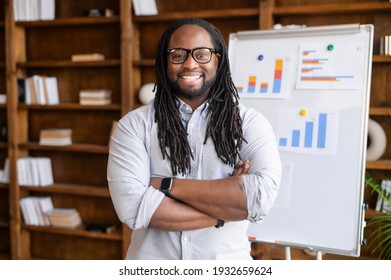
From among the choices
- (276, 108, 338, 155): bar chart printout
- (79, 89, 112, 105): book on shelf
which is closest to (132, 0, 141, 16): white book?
(79, 89, 112, 105): book on shelf

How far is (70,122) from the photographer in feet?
11.6

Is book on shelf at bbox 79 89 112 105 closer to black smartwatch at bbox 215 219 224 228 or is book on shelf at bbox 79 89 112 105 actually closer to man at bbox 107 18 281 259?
man at bbox 107 18 281 259

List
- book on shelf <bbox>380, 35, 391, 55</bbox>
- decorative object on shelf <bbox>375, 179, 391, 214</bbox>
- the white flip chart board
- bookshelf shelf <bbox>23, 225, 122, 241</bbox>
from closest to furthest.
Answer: the white flip chart board → decorative object on shelf <bbox>375, 179, 391, 214</bbox> → book on shelf <bbox>380, 35, 391, 55</bbox> → bookshelf shelf <bbox>23, 225, 122, 241</bbox>

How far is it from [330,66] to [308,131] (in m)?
0.33

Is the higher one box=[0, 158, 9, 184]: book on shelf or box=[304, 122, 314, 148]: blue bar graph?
box=[304, 122, 314, 148]: blue bar graph

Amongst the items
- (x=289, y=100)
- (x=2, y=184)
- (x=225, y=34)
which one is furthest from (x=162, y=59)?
(x=2, y=184)

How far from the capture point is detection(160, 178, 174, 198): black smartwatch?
4.41 feet

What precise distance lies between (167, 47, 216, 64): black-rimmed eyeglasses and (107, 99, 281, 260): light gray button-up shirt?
15 centimetres

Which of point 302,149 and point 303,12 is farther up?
point 303,12

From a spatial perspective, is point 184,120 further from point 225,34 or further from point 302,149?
point 225,34

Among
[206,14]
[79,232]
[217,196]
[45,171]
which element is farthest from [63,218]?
[217,196]

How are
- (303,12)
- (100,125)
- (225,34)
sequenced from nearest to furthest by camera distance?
(303,12) → (225,34) → (100,125)

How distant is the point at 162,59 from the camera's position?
1.43m
